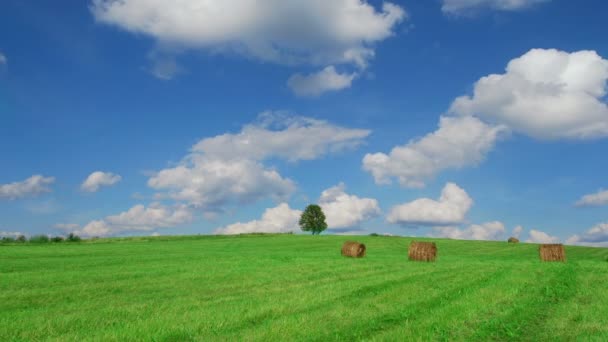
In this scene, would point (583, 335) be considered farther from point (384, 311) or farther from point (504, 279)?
point (504, 279)

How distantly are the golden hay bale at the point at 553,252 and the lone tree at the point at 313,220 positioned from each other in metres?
85.3

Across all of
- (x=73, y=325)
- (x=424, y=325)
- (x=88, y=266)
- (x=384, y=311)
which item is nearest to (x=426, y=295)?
(x=384, y=311)

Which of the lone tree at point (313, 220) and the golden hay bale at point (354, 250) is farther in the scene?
the lone tree at point (313, 220)

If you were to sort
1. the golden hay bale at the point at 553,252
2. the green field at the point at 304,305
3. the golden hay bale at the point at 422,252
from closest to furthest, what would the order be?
1. the green field at the point at 304,305
2. the golden hay bale at the point at 422,252
3. the golden hay bale at the point at 553,252

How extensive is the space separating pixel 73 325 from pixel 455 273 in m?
16.5

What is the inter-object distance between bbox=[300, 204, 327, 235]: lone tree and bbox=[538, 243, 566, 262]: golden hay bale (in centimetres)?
8530

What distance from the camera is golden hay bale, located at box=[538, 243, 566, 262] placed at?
37.1 metres

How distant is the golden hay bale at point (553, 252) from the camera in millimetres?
37053

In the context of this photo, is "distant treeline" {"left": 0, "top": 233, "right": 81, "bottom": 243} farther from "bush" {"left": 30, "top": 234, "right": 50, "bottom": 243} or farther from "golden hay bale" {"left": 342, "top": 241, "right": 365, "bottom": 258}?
"golden hay bale" {"left": 342, "top": 241, "right": 365, "bottom": 258}

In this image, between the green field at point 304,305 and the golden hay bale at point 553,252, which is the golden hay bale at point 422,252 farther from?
the green field at point 304,305

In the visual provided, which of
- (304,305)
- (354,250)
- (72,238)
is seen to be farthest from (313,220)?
Answer: (304,305)

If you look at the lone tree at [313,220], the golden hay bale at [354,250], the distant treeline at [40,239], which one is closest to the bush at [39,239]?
the distant treeline at [40,239]

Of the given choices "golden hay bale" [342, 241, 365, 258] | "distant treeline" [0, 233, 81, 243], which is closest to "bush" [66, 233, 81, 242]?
A: "distant treeline" [0, 233, 81, 243]

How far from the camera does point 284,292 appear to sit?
17.3 m
